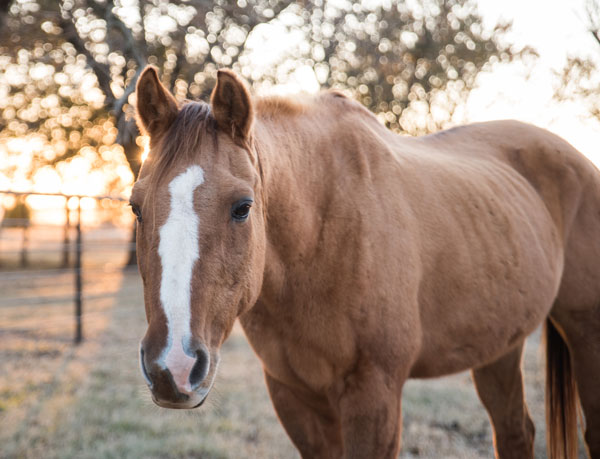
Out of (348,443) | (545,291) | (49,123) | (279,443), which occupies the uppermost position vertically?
(545,291)

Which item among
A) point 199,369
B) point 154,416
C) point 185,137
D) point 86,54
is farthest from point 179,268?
point 86,54

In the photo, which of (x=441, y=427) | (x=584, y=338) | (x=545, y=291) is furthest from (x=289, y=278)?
(x=441, y=427)

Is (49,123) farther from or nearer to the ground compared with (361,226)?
nearer to the ground

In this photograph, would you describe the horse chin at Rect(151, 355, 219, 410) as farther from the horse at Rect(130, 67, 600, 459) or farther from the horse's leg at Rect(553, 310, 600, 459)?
the horse's leg at Rect(553, 310, 600, 459)

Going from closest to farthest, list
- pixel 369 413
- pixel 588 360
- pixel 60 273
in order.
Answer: pixel 369 413 < pixel 588 360 < pixel 60 273

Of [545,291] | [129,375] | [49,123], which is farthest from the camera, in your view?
[49,123]

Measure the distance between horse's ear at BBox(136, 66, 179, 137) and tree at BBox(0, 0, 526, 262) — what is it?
17.7 feet

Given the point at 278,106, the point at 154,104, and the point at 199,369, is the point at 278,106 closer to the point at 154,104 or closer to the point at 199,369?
the point at 154,104

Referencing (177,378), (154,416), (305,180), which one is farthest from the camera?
(154,416)

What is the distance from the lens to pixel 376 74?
1242cm

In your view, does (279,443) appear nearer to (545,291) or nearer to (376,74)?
(545,291)

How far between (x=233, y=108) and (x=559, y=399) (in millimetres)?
2683

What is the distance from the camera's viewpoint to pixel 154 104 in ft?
5.67

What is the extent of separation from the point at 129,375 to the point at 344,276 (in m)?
4.06
